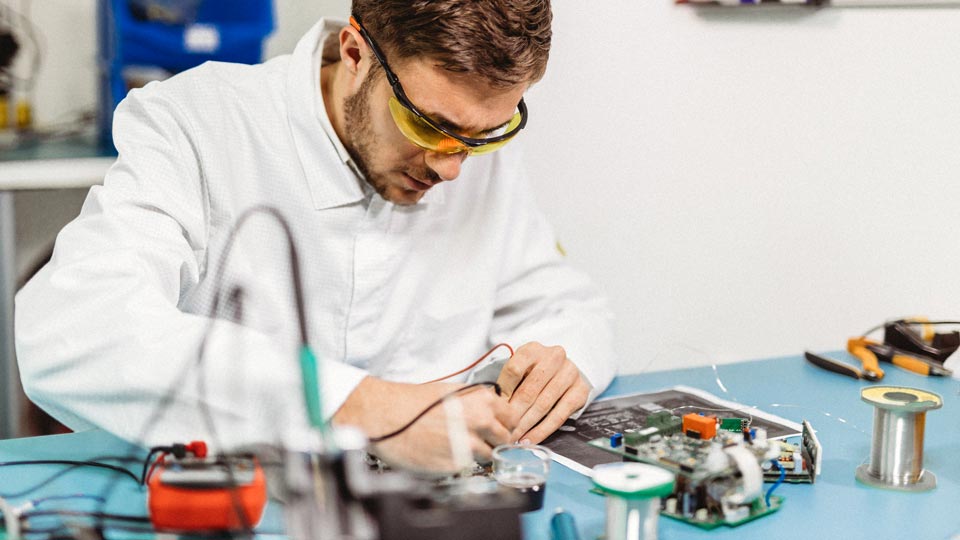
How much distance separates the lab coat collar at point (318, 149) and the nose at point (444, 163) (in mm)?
191

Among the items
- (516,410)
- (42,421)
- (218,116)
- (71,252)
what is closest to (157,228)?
(71,252)

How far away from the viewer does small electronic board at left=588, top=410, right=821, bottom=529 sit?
1.07 metres

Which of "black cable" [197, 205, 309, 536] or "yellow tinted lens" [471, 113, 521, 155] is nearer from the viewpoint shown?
"black cable" [197, 205, 309, 536]

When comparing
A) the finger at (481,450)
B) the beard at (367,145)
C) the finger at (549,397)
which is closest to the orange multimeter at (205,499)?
the finger at (481,450)

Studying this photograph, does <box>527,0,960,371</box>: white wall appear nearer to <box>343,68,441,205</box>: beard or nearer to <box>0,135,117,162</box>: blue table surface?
<box>343,68,441,205</box>: beard

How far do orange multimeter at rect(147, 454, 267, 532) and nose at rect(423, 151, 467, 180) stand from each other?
0.61 metres

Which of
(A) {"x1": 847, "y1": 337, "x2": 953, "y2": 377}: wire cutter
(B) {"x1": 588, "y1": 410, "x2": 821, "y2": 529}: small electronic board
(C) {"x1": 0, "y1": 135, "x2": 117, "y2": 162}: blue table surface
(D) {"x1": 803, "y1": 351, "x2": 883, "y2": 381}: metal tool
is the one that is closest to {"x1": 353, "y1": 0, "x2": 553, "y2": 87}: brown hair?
(B) {"x1": 588, "y1": 410, "x2": 821, "y2": 529}: small electronic board

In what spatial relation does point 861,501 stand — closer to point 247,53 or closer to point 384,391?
point 384,391

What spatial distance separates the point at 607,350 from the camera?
1.63 metres

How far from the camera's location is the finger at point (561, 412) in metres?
1.33

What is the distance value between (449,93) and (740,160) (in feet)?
4.19

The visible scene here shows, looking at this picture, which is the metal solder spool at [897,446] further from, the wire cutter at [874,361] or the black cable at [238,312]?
the black cable at [238,312]

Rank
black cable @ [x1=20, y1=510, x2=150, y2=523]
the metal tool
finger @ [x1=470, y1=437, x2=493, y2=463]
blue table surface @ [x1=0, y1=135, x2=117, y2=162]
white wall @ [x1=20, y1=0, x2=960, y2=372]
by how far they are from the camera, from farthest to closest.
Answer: white wall @ [x1=20, y1=0, x2=960, y2=372] < blue table surface @ [x1=0, y1=135, x2=117, y2=162] < the metal tool < finger @ [x1=470, y1=437, x2=493, y2=463] < black cable @ [x1=20, y1=510, x2=150, y2=523]

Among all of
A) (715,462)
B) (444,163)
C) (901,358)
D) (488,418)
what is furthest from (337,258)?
(901,358)
